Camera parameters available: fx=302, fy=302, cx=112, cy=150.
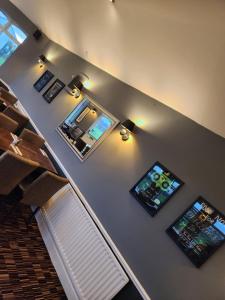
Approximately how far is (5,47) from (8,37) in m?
0.29

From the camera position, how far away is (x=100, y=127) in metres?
4.54

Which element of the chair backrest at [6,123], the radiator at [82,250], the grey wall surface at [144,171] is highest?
the grey wall surface at [144,171]

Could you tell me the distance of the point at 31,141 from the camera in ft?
15.5

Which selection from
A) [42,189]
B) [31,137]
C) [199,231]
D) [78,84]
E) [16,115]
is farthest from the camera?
[78,84]

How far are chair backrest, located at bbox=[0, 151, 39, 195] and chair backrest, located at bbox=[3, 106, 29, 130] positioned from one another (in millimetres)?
2058

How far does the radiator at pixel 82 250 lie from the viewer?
2994 millimetres

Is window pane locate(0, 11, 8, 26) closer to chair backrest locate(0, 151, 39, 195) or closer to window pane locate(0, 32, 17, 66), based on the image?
window pane locate(0, 32, 17, 66)

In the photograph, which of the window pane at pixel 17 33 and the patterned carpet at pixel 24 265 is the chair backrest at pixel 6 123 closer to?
the patterned carpet at pixel 24 265

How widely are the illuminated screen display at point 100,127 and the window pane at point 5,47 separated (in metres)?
4.21

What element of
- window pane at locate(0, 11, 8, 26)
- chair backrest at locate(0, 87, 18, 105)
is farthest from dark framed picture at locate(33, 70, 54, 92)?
window pane at locate(0, 11, 8, 26)

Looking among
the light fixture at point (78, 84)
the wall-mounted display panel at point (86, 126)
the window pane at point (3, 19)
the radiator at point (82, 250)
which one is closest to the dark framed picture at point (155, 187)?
the radiator at point (82, 250)

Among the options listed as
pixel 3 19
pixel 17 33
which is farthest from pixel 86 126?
pixel 3 19

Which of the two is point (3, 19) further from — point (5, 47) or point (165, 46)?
point (165, 46)

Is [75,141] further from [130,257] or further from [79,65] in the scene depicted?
[130,257]
